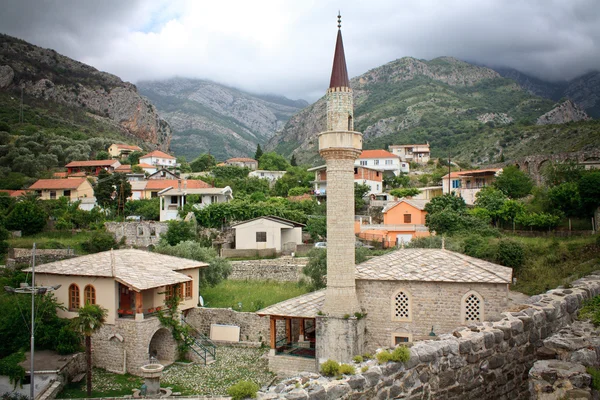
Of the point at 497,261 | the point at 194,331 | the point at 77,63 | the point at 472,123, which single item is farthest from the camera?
the point at 77,63

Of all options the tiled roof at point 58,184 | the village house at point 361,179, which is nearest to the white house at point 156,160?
the tiled roof at point 58,184

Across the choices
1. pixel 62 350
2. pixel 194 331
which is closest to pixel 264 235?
pixel 194 331

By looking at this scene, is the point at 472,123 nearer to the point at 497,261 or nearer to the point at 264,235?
the point at 264,235

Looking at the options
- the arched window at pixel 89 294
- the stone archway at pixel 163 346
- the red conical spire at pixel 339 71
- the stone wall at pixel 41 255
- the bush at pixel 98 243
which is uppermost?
the red conical spire at pixel 339 71

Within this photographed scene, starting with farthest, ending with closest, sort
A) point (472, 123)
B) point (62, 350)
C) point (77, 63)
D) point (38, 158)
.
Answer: point (77, 63) < point (472, 123) < point (38, 158) < point (62, 350)

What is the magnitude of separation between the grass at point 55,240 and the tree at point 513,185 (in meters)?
29.8

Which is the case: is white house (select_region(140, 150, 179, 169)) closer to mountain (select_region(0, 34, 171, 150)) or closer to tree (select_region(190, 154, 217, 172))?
tree (select_region(190, 154, 217, 172))

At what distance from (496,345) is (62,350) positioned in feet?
53.3

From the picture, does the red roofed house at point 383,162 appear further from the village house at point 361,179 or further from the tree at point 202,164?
the tree at point 202,164

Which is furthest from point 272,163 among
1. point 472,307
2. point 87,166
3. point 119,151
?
point 472,307

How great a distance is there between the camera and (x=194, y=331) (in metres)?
22.6

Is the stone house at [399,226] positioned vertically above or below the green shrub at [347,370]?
above

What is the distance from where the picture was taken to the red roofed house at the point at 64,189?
46562 millimetres

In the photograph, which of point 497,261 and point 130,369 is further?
point 497,261
